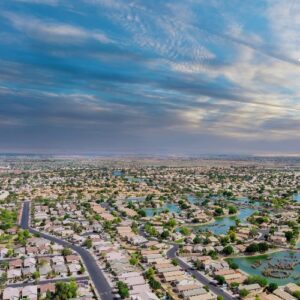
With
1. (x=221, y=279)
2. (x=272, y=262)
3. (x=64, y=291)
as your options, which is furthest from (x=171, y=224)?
(x=64, y=291)

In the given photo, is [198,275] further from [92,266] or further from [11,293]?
[11,293]

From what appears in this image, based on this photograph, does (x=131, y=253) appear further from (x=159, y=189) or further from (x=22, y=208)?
(x=159, y=189)

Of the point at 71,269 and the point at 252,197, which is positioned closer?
the point at 71,269

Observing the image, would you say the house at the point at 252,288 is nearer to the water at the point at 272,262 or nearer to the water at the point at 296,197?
the water at the point at 272,262

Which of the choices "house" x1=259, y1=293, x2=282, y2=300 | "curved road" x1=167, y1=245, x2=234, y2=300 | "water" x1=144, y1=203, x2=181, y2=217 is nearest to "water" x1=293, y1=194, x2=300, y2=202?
"water" x1=144, y1=203, x2=181, y2=217

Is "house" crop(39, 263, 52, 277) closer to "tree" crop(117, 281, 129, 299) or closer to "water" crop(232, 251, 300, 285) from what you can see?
"tree" crop(117, 281, 129, 299)

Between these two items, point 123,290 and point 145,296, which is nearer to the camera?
point 145,296

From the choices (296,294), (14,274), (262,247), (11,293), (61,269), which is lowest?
(11,293)

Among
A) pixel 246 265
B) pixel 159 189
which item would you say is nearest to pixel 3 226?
pixel 246 265
